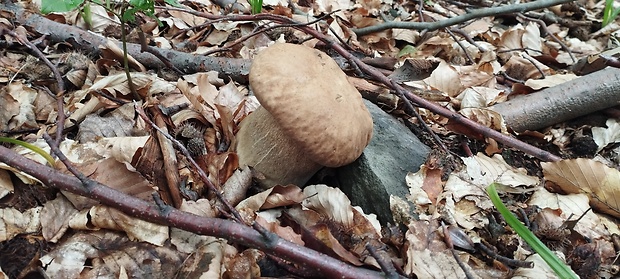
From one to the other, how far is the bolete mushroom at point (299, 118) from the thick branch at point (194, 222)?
1.62ft

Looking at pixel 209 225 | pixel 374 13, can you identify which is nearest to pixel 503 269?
pixel 209 225

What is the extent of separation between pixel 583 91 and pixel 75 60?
3.25 m

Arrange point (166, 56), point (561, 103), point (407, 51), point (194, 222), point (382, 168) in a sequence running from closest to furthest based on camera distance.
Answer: point (194, 222) → point (382, 168) → point (561, 103) → point (166, 56) → point (407, 51)

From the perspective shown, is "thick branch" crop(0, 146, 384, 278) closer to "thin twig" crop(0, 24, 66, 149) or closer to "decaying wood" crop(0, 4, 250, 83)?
"thin twig" crop(0, 24, 66, 149)

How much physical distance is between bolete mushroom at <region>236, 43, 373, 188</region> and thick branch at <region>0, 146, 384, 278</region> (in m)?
0.49

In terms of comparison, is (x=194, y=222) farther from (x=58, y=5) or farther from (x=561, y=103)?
(x=561, y=103)

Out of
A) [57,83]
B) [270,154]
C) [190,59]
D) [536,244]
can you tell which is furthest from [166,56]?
[536,244]

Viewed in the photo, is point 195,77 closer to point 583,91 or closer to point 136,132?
point 136,132

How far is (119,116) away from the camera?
2.37 meters

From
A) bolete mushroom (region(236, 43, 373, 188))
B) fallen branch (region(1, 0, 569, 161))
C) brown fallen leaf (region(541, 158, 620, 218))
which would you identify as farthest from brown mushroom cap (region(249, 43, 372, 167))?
brown fallen leaf (region(541, 158, 620, 218))

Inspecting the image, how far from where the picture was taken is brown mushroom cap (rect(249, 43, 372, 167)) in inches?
72.3

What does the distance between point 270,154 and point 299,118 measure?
1.41 feet

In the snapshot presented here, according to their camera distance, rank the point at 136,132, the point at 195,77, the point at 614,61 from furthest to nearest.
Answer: the point at 614,61 < the point at 195,77 < the point at 136,132

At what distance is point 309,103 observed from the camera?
184cm
